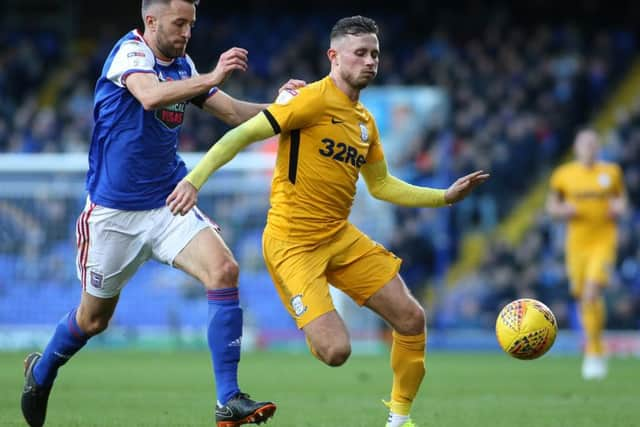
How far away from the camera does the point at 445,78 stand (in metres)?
24.7

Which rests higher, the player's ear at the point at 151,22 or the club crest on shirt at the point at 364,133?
the player's ear at the point at 151,22

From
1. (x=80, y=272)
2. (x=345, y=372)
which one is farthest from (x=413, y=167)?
(x=80, y=272)

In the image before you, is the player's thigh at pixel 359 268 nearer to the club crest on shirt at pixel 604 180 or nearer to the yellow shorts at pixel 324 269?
the yellow shorts at pixel 324 269

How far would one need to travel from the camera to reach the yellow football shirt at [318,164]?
7.19 metres

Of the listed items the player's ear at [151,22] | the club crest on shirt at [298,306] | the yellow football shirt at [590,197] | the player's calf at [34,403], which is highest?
the yellow football shirt at [590,197]

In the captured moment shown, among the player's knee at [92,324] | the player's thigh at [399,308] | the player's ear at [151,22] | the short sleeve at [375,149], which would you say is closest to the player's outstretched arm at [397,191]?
the short sleeve at [375,149]

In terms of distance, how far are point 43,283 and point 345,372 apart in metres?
6.17

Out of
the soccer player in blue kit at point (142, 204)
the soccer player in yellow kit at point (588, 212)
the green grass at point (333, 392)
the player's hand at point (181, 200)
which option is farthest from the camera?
the soccer player in yellow kit at point (588, 212)

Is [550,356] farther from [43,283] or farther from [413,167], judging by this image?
[43,283]

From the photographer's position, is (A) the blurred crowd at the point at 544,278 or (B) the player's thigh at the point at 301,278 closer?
(B) the player's thigh at the point at 301,278

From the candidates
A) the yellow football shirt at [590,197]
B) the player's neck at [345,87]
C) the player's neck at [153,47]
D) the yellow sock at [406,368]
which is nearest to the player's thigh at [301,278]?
the yellow sock at [406,368]

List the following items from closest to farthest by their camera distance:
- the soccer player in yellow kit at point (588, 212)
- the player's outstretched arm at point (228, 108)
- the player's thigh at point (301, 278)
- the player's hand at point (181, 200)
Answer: the player's hand at point (181, 200)
the player's thigh at point (301, 278)
the player's outstretched arm at point (228, 108)
the soccer player in yellow kit at point (588, 212)

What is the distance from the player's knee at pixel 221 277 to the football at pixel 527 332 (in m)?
1.88

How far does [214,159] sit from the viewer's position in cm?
659
